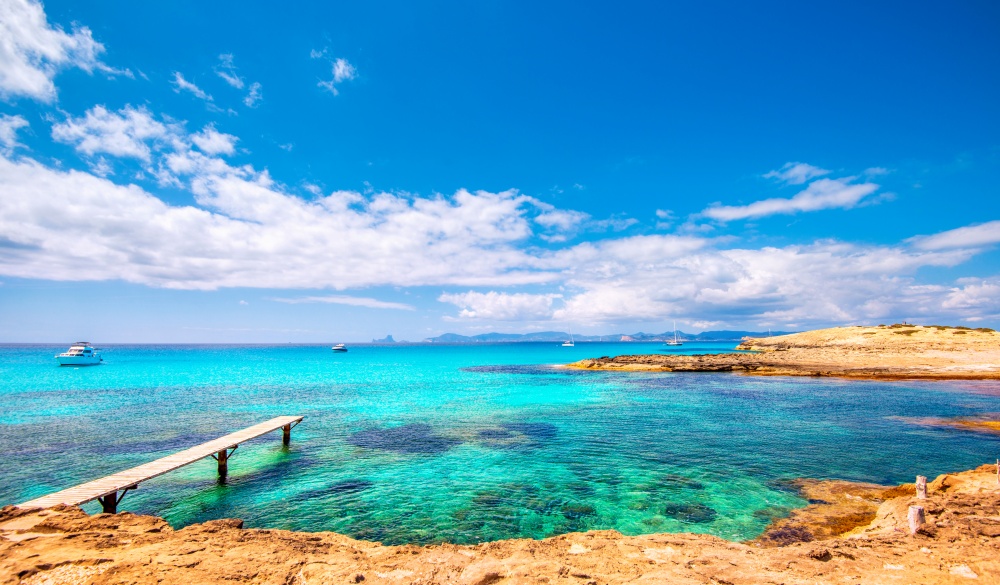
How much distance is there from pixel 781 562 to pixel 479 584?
733cm

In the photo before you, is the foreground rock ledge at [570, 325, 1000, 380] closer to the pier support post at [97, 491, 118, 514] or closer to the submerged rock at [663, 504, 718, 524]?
the submerged rock at [663, 504, 718, 524]

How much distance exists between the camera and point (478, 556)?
10758 millimetres

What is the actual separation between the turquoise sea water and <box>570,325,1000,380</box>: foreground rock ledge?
523 inches

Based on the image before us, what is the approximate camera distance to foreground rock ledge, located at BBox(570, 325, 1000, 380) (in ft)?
191

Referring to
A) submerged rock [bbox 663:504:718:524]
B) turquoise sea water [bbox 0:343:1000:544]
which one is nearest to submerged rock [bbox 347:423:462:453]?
turquoise sea water [bbox 0:343:1000:544]

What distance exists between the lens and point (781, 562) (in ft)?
33.0

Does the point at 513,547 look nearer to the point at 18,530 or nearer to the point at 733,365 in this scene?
the point at 18,530

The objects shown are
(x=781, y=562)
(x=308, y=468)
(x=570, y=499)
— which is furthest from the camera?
(x=308, y=468)

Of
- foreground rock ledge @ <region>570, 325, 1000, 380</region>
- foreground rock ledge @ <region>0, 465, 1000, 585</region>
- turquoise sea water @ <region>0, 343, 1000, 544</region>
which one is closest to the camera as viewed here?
foreground rock ledge @ <region>0, 465, 1000, 585</region>

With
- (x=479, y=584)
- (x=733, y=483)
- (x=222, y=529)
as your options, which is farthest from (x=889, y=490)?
(x=222, y=529)

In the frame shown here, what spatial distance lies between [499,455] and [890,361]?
80411mm

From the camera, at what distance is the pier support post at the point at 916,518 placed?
444 inches

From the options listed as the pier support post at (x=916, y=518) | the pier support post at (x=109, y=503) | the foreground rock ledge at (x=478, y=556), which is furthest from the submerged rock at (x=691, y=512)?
the pier support post at (x=109, y=503)

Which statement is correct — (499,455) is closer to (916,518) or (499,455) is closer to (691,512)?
(691,512)
